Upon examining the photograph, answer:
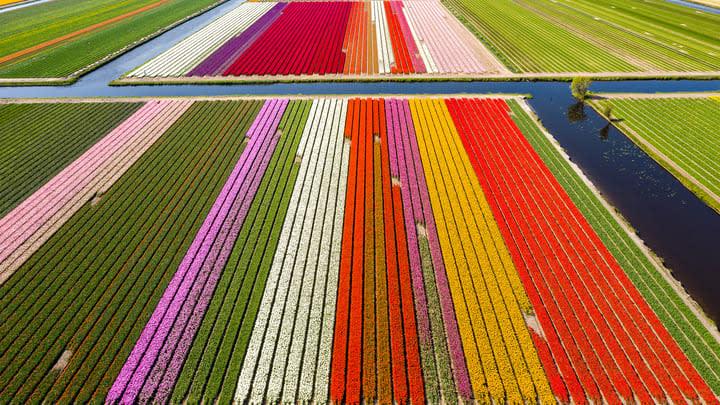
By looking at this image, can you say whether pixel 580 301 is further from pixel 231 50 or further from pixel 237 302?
pixel 231 50

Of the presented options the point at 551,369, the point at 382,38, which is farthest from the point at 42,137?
the point at 382,38

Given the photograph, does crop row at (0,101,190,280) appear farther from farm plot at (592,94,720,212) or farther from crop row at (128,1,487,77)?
farm plot at (592,94,720,212)

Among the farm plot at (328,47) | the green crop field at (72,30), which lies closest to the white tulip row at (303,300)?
the farm plot at (328,47)

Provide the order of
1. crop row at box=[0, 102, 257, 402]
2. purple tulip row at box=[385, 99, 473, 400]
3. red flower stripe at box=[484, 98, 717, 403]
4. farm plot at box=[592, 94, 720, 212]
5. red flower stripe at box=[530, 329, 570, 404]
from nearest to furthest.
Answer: red flower stripe at box=[530, 329, 570, 404], red flower stripe at box=[484, 98, 717, 403], crop row at box=[0, 102, 257, 402], purple tulip row at box=[385, 99, 473, 400], farm plot at box=[592, 94, 720, 212]

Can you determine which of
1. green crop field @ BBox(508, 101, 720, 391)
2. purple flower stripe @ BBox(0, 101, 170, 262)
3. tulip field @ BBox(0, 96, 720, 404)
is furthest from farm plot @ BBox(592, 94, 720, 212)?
purple flower stripe @ BBox(0, 101, 170, 262)

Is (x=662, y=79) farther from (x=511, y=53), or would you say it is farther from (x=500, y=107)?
(x=500, y=107)

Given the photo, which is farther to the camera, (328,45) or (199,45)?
(199,45)

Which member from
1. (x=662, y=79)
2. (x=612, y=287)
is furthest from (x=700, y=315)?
(x=662, y=79)
